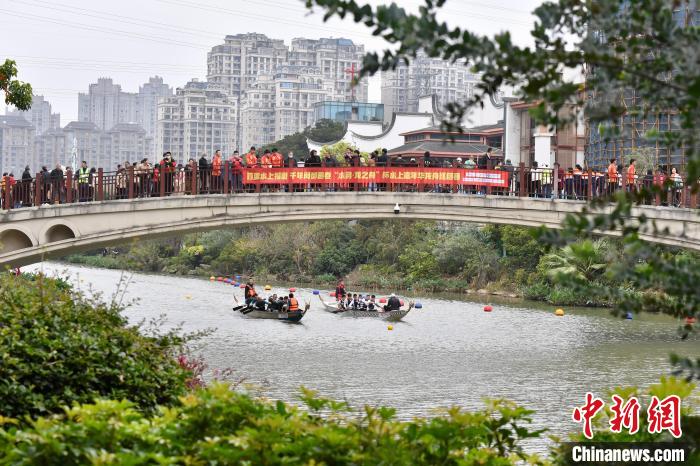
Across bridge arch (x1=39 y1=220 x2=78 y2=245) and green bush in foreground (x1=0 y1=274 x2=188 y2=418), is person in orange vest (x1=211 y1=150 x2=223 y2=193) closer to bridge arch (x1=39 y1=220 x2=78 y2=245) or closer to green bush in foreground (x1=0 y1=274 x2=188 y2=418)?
bridge arch (x1=39 y1=220 x2=78 y2=245)

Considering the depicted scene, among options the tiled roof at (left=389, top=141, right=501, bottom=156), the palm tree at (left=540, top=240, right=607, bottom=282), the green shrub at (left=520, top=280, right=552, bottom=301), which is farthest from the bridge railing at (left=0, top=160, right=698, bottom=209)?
the tiled roof at (left=389, top=141, right=501, bottom=156)

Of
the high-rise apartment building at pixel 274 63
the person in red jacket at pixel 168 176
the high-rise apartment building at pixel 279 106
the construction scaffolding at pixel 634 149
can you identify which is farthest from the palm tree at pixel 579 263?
the high-rise apartment building at pixel 274 63

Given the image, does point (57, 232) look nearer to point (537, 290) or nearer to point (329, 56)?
point (537, 290)

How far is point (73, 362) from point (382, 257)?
4288cm

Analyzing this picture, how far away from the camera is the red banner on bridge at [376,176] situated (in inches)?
945

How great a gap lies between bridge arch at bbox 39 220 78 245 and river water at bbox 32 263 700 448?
13.1 feet

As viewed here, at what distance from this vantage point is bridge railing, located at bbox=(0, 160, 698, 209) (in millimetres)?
22672

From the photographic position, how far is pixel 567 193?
24359 mm

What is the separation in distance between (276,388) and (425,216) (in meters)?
6.29

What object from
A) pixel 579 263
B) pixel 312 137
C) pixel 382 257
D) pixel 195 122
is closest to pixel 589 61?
pixel 579 263

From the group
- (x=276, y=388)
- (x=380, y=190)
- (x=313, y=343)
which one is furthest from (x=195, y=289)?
(x=276, y=388)

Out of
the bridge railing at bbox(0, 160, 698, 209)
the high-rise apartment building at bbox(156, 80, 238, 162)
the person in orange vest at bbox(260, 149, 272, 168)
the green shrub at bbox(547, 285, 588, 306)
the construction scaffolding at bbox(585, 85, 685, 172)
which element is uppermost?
the high-rise apartment building at bbox(156, 80, 238, 162)

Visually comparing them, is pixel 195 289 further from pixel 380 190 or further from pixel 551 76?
pixel 551 76

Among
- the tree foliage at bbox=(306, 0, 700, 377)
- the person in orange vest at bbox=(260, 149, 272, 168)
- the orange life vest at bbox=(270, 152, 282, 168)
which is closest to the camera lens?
the tree foliage at bbox=(306, 0, 700, 377)
